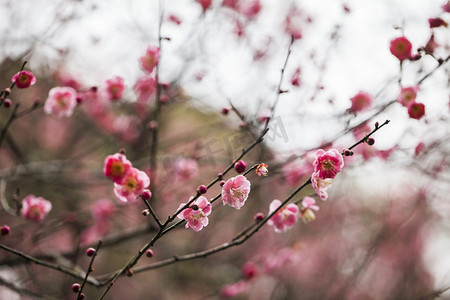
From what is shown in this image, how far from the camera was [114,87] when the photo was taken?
3.30 metres

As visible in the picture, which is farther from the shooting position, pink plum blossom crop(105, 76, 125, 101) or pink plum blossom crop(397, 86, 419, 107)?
pink plum blossom crop(105, 76, 125, 101)

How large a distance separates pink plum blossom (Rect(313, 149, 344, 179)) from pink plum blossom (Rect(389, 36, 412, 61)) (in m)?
1.06

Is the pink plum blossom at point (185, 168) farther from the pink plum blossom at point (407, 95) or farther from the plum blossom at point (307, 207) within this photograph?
the pink plum blossom at point (407, 95)

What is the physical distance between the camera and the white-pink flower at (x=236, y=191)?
1738 mm

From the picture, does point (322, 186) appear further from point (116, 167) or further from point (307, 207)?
point (116, 167)

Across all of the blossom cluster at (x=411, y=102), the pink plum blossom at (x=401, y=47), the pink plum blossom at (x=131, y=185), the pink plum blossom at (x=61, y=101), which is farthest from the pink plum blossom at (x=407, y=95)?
the pink plum blossom at (x=61, y=101)

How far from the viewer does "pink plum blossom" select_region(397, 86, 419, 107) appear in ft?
7.86

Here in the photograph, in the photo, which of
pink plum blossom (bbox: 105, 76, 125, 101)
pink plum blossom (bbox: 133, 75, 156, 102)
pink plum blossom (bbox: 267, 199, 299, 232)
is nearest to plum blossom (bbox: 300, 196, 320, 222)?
pink plum blossom (bbox: 267, 199, 299, 232)

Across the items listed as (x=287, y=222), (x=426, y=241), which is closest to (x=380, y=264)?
(x=426, y=241)

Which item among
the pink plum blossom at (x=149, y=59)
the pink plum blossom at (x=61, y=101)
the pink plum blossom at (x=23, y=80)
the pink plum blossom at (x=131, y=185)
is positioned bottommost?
the pink plum blossom at (x=131, y=185)

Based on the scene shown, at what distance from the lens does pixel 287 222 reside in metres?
2.22

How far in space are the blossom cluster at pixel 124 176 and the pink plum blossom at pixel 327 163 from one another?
0.81 metres

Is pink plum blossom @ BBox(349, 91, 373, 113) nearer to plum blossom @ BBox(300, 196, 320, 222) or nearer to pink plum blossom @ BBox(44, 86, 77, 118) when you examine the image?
plum blossom @ BBox(300, 196, 320, 222)

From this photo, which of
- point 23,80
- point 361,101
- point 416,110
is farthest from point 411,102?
point 23,80
